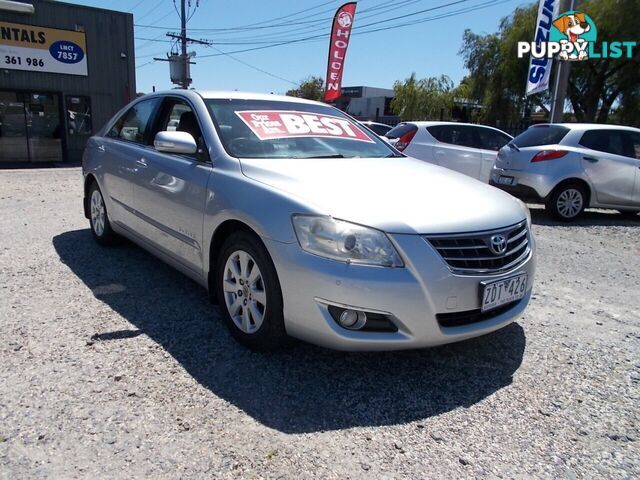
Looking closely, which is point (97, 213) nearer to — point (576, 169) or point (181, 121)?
point (181, 121)

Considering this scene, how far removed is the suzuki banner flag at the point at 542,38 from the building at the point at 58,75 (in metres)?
12.7

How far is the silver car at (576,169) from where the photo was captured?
24.9ft

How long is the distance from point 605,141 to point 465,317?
6.72 metres

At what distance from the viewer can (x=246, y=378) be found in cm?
269

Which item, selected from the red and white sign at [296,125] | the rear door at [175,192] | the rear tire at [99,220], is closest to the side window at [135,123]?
the rear door at [175,192]

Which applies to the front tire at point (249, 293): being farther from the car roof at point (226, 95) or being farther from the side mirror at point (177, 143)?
the car roof at point (226, 95)

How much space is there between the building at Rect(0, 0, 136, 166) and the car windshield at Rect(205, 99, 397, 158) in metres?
14.1

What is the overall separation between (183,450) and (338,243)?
3.83 ft

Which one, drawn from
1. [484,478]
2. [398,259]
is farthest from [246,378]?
[484,478]

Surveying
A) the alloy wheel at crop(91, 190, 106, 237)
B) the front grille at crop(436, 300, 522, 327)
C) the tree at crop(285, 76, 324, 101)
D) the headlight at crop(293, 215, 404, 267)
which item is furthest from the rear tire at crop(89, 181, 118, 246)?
the tree at crop(285, 76, 324, 101)

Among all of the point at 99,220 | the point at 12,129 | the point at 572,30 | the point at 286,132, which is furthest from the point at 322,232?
the point at 12,129

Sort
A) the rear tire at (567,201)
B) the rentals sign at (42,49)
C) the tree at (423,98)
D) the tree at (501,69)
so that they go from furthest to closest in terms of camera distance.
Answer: the tree at (423,98), the tree at (501,69), the rentals sign at (42,49), the rear tire at (567,201)

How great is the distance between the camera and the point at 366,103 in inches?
2010

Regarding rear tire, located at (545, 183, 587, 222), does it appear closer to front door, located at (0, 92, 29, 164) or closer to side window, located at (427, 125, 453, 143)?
side window, located at (427, 125, 453, 143)
